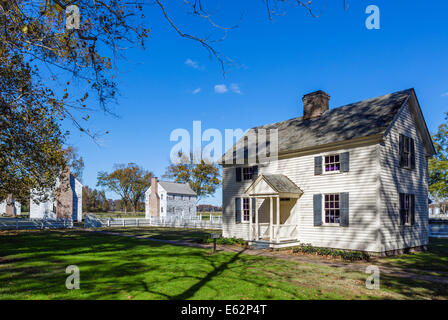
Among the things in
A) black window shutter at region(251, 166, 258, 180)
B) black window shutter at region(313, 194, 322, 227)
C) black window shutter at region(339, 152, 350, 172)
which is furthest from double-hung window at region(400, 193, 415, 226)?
black window shutter at region(251, 166, 258, 180)

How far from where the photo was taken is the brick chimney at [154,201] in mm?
49281

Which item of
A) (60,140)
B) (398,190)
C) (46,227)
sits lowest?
(46,227)

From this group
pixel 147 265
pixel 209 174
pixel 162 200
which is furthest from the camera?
pixel 209 174

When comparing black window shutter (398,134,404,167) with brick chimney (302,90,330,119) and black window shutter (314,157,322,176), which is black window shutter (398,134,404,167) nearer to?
black window shutter (314,157,322,176)

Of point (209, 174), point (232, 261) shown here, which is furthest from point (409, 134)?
point (209, 174)

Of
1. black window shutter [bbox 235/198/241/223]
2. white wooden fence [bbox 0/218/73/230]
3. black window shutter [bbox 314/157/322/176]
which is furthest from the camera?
white wooden fence [bbox 0/218/73/230]

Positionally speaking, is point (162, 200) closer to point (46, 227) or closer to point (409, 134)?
point (46, 227)

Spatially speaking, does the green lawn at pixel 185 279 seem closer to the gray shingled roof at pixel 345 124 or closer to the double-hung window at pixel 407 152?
the gray shingled roof at pixel 345 124

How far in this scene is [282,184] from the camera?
56.1 ft

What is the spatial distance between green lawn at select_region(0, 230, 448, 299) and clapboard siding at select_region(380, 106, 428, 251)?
490 centimetres

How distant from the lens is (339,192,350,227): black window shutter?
1501 centimetres

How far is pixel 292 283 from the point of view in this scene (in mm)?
8719
